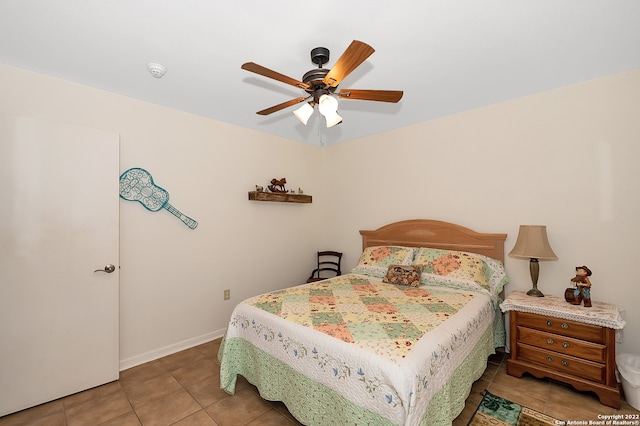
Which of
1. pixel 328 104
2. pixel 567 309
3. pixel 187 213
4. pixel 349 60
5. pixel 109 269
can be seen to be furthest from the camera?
pixel 187 213

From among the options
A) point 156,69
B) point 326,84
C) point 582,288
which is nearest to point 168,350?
point 156,69

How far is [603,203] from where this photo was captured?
2.35 meters

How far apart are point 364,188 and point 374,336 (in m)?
2.62

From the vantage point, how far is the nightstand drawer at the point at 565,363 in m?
2.03

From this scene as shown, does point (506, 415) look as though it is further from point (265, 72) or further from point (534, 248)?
point (265, 72)

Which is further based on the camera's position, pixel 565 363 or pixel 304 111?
pixel 565 363

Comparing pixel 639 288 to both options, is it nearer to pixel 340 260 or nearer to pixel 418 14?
pixel 418 14

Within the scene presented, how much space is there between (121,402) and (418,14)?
11.0 ft

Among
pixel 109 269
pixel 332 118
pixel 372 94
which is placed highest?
pixel 372 94

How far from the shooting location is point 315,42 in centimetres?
188

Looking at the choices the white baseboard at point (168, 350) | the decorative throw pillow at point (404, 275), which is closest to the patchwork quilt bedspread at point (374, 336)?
the decorative throw pillow at point (404, 275)

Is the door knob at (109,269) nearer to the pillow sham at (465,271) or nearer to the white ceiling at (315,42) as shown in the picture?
the white ceiling at (315,42)

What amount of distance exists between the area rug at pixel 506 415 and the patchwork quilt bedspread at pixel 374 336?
0.44m

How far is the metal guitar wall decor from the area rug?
3.14 m
